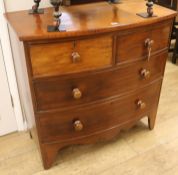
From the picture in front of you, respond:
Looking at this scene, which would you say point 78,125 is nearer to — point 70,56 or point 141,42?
point 70,56

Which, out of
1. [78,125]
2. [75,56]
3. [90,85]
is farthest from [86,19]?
[78,125]

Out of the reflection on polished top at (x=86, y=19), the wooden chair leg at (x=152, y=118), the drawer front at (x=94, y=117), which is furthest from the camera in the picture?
the wooden chair leg at (x=152, y=118)

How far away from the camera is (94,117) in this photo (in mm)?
1419

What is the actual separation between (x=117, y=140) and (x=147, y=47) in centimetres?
77

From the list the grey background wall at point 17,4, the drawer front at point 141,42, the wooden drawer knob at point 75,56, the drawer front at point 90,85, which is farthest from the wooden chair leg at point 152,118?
the grey background wall at point 17,4

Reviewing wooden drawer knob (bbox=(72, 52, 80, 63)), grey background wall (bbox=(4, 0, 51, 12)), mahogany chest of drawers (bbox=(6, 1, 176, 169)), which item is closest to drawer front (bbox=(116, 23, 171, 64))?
mahogany chest of drawers (bbox=(6, 1, 176, 169))

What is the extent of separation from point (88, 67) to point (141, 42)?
13.7 inches

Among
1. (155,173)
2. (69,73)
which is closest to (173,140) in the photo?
(155,173)

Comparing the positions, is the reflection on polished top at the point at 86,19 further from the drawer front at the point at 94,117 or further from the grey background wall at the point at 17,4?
the drawer front at the point at 94,117

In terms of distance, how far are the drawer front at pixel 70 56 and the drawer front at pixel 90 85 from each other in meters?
0.05

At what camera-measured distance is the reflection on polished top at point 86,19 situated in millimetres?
1082

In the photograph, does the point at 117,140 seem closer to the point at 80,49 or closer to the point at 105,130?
the point at 105,130

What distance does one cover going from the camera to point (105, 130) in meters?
1.51

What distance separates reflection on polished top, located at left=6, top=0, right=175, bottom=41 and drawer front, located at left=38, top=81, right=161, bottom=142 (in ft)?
1.50
